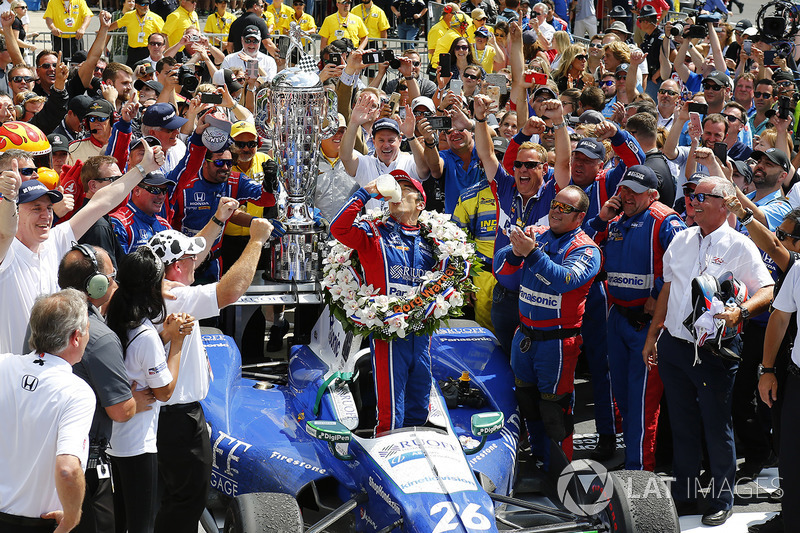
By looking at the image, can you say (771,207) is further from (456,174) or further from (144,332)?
(144,332)

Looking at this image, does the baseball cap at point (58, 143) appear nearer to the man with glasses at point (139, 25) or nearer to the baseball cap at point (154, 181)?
the baseball cap at point (154, 181)

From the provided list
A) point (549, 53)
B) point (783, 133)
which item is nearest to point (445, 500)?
point (783, 133)

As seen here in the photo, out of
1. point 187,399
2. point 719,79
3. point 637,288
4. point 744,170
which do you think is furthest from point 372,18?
point 187,399

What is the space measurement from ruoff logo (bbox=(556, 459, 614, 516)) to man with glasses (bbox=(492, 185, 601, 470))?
1.09ft

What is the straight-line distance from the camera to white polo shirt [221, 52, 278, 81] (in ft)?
38.3

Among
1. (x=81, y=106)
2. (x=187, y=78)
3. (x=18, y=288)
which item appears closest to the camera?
(x=18, y=288)

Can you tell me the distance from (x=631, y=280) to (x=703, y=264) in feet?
2.27

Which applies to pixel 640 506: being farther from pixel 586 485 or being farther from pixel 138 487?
pixel 138 487

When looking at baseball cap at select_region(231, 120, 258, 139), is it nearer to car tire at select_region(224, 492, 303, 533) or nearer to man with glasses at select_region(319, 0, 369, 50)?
car tire at select_region(224, 492, 303, 533)

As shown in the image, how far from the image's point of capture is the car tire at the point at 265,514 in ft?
16.8

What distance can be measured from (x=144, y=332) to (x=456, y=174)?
4462 millimetres

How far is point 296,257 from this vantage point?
314 inches

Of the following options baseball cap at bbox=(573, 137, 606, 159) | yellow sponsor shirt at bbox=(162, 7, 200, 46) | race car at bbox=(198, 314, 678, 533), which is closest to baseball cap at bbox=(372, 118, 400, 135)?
baseball cap at bbox=(573, 137, 606, 159)

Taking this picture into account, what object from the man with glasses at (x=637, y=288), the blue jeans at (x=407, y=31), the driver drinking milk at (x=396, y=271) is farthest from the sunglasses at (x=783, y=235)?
the blue jeans at (x=407, y=31)
